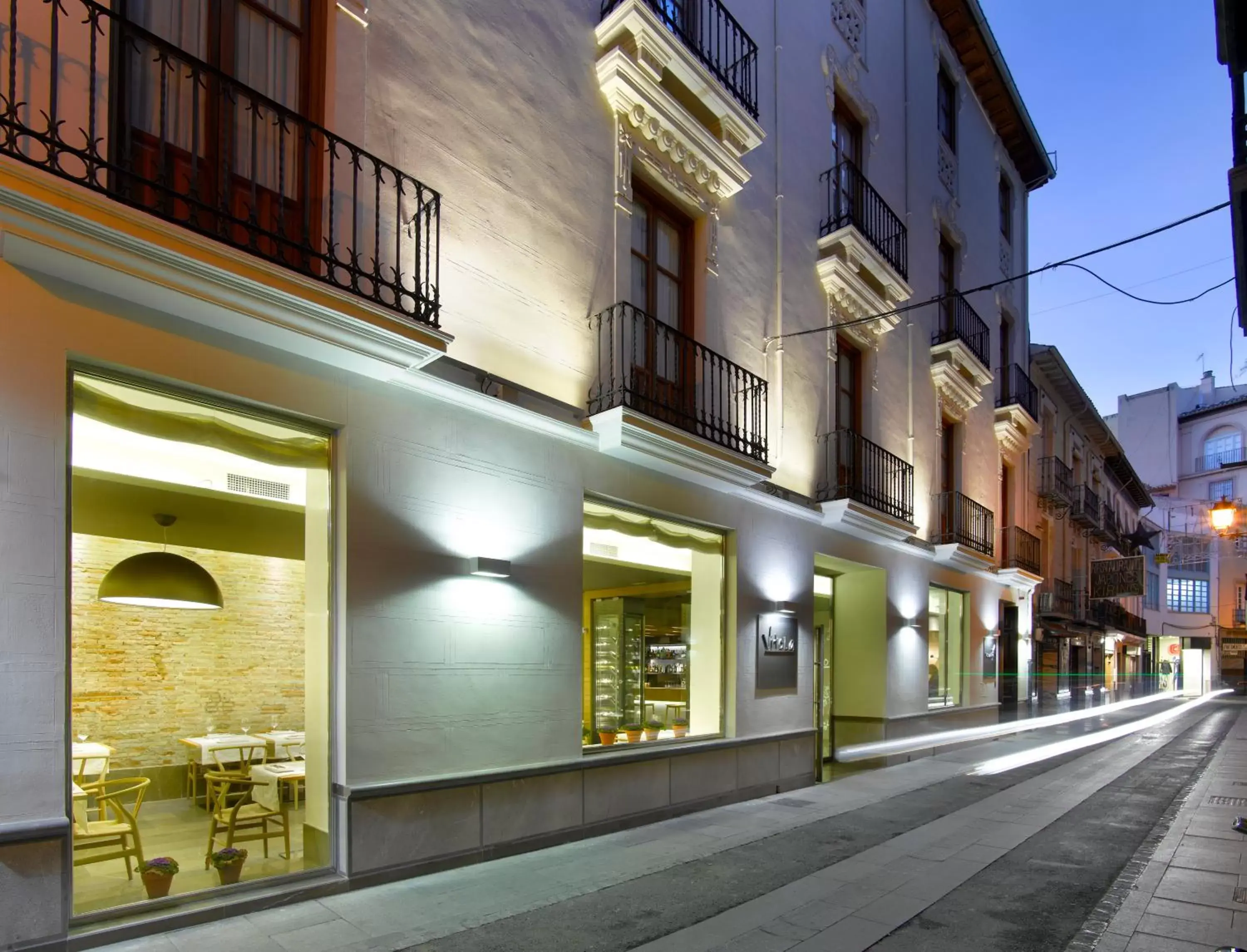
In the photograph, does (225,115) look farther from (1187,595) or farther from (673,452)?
(1187,595)

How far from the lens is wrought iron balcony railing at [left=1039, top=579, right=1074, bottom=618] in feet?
78.8

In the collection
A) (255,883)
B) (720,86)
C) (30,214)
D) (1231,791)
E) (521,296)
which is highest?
(720,86)

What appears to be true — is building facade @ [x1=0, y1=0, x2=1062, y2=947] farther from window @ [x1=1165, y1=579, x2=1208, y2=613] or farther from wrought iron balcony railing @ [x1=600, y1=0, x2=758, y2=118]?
window @ [x1=1165, y1=579, x2=1208, y2=613]

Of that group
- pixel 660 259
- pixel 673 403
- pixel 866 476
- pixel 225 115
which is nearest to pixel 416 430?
pixel 225 115

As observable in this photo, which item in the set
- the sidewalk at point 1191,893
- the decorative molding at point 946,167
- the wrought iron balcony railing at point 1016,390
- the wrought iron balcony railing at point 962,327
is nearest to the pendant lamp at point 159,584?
the sidewalk at point 1191,893

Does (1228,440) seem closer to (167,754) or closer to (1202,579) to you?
(1202,579)

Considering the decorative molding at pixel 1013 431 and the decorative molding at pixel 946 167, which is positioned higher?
the decorative molding at pixel 946 167

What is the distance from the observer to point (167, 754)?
9.95 meters

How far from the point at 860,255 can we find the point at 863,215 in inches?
48.8

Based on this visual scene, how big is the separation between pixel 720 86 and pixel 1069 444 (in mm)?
22973

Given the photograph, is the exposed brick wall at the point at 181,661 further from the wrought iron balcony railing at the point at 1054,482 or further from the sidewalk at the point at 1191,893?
the wrought iron balcony railing at the point at 1054,482

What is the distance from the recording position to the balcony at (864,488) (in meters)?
12.6

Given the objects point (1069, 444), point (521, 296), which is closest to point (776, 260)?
point (521, 296)

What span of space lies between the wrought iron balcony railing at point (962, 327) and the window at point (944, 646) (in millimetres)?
4997
